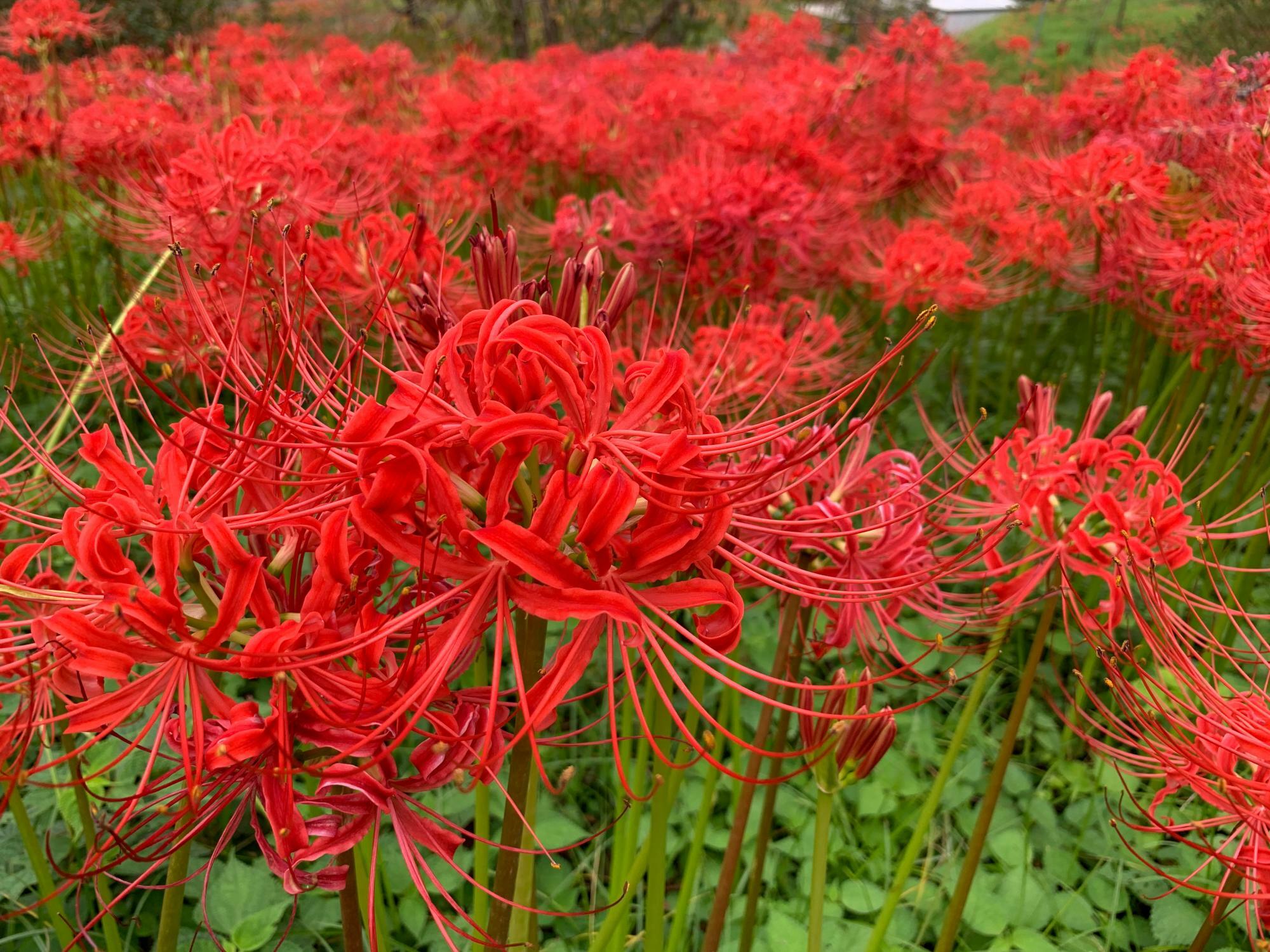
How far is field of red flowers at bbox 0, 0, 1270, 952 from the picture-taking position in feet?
2.95

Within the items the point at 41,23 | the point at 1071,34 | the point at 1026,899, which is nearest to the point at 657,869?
the point at 1026,899

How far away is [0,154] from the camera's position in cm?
407

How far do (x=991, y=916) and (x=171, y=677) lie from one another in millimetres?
1866

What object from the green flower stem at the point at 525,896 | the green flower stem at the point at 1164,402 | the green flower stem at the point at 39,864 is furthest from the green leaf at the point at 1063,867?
the green flower stem at the point at 39,864

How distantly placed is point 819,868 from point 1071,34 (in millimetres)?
5970

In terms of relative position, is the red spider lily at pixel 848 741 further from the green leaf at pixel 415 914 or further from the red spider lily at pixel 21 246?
the red spider lily at pixel 21 246

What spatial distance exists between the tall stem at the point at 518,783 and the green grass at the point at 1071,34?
4.73 meters

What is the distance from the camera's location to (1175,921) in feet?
6.76

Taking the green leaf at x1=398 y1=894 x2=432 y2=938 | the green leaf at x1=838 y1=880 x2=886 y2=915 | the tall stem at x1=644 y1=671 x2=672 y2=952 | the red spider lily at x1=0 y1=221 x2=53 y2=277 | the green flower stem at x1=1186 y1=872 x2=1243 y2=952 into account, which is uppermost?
the red spider lily at x1=0 y1=221 x2=53 y2=277

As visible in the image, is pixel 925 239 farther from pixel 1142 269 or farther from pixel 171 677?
pixel 171 677

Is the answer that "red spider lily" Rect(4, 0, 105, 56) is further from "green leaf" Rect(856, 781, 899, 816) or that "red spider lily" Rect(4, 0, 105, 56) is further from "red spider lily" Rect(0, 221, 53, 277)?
"green leaf" Rect(856, 781, 899, 816)

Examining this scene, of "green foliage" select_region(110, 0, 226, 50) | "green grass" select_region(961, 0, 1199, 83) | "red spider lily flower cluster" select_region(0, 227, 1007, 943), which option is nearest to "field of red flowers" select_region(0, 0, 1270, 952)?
"red spider lily flower cluster" select_region(0, 227, 1007, 943)

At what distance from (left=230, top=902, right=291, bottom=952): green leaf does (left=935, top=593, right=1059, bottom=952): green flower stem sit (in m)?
1.23

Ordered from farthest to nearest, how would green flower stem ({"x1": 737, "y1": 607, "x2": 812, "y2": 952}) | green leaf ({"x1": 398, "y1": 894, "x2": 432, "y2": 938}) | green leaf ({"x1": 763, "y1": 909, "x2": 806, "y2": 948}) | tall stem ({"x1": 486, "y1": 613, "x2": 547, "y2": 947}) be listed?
green leaf ({"x1": 398, "y1": 894, "x2": 432, "y2": 938}), green leaf ({"x1": 763, "y1": 909, "x2": 806, "y2": 948}), green flower stem ({"x1": 737, "y1": 607, "x2": 812, "y2": 952}), tall stem ({"x1": 486, "y1": 613, "x2": 547, "y2": 947})
